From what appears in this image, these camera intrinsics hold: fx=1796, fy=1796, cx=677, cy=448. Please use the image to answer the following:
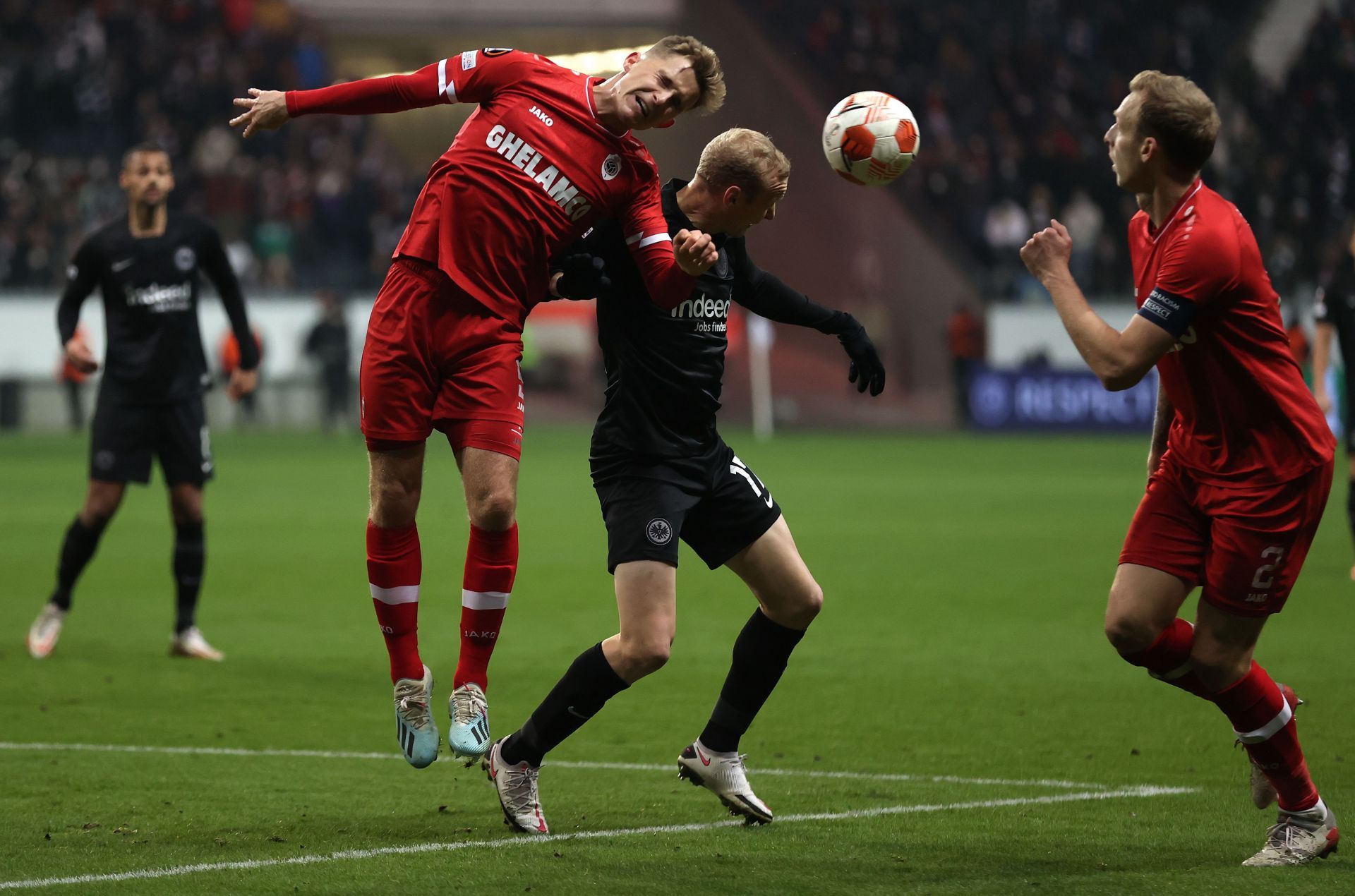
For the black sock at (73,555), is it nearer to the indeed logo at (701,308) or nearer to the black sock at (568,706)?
the black sock at (568,706)

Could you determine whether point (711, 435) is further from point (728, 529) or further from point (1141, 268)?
point (1141, 268)

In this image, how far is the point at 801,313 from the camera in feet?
19.1

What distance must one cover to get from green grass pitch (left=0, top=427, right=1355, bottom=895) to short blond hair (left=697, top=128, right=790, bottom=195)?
196 centimetres

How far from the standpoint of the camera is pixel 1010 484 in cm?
2002

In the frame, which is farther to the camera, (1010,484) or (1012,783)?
(1010,484)

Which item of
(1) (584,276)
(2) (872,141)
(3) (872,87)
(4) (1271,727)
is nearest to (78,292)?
(1) (584,276)

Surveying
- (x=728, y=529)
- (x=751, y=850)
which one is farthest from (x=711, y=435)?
(x=751, y=850)

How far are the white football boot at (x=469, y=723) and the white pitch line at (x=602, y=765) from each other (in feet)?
3.46

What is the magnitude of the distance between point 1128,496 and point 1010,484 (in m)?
1.91

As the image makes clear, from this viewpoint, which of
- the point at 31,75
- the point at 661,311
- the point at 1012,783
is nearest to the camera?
the point at 661,311

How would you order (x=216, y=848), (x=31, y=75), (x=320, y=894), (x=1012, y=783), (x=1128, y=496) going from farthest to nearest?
(x=31, y=75), (x=1128, y=496), (x=1012, y=783), (x=216, y=848), (x=320, y=894)

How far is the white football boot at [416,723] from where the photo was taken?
5.45 metres

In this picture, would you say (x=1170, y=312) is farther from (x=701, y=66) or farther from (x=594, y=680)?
(x=594, y=680)

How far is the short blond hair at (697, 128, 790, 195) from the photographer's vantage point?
5.41 metres
